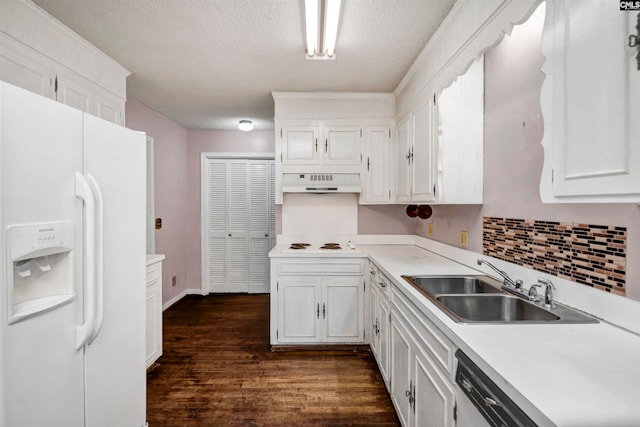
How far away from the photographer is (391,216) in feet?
11.5

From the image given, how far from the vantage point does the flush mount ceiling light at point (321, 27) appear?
5.63 feet

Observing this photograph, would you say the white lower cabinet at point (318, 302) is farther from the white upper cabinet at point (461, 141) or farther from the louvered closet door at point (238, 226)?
the louvered closet door at point (238, 226)

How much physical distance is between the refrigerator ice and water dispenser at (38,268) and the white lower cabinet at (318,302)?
5.94ft

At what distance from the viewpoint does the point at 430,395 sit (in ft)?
4.41

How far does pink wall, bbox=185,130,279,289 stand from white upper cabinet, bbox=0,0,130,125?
2.13m

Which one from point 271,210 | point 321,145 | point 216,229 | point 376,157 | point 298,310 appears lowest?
point 298,310

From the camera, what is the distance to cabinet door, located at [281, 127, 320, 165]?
126 inches

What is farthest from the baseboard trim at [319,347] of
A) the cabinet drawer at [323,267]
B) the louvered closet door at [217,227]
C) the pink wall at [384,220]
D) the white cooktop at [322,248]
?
the louvered closet door at [217,227]

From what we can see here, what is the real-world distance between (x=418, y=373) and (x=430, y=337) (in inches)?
11.1

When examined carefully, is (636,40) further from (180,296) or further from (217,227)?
(180,296)

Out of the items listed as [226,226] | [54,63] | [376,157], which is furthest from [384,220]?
[54,63]

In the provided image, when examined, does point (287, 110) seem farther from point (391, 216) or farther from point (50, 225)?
point (50, 225)

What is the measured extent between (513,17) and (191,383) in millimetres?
2924

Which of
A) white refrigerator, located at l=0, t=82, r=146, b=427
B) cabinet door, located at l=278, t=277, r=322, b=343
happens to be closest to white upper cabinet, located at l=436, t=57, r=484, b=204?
cabinet door, located at l=278, t=277, r=322, b=343
